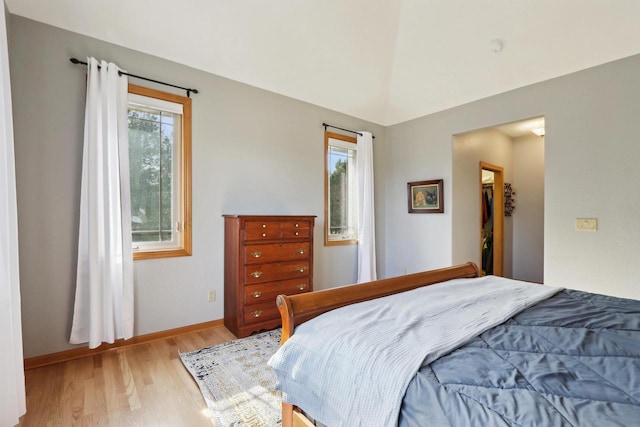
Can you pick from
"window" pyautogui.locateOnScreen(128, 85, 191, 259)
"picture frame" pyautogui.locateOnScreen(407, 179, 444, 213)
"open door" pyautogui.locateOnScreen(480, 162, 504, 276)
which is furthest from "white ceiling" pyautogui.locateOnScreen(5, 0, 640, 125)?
"open door" pyautogui.locateOnScreen(480, 162, 504, 276)

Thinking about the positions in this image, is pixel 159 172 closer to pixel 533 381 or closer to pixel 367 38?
pixel 367 38

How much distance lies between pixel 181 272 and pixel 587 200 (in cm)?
391

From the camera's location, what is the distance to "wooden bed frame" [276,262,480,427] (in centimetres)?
126

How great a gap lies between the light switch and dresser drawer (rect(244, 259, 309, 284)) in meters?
2.68

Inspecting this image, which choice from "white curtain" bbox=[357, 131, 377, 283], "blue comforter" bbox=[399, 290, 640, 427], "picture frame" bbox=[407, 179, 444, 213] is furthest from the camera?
"white curtain" bbox=[357, 131, 377, 283]

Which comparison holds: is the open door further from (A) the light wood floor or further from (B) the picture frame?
(A) the light wood floor

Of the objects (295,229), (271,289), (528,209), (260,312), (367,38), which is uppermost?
(367,38)

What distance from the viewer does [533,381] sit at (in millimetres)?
842

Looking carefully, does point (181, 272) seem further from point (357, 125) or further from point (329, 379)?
point (357, 125)

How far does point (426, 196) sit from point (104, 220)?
12.1 ft

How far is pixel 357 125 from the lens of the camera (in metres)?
4.36

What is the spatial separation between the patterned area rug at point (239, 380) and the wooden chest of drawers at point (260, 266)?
0.23 m

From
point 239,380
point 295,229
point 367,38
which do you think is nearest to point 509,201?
point 367,38

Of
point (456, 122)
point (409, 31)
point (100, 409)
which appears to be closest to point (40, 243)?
point (100, 409)
